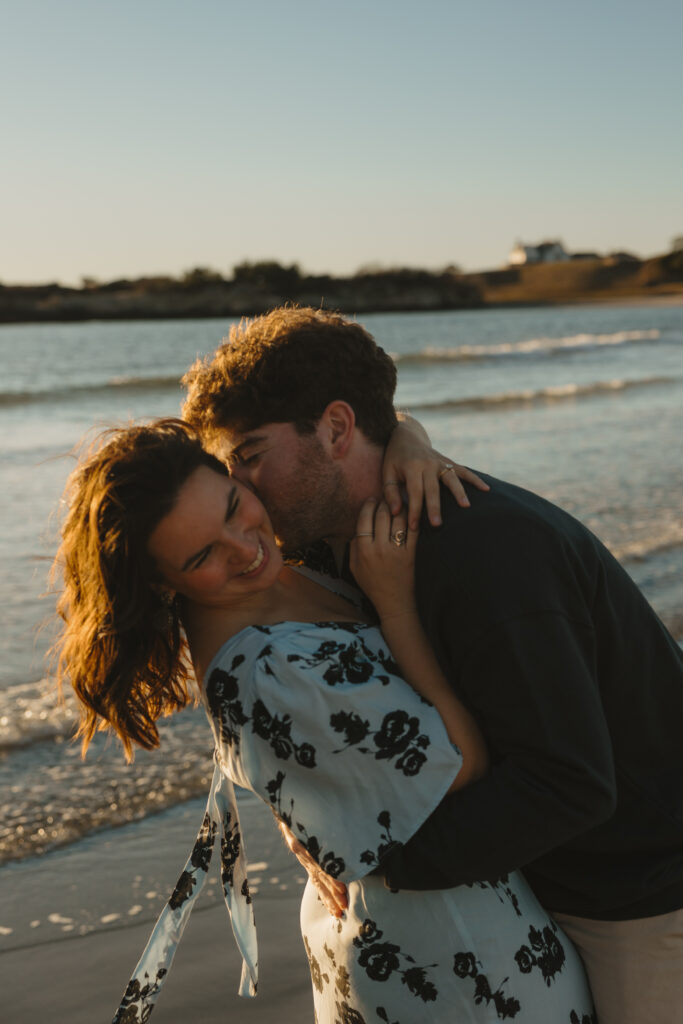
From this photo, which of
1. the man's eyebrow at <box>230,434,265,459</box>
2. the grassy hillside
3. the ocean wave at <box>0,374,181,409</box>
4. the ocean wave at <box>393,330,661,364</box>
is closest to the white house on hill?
the grassy hillside

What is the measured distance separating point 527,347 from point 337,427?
38.6m

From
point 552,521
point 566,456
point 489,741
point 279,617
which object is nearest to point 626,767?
point 489,741

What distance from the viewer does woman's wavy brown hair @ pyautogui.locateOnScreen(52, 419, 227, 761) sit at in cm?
198

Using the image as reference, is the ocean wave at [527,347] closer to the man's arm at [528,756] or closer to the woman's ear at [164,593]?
the woman's ear at [164,593]

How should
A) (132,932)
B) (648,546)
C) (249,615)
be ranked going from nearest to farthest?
(249,615) < (132,932) < (648,546)

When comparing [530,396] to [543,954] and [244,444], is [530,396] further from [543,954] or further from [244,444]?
[543,954]

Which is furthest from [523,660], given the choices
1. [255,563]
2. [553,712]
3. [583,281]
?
[583,281]

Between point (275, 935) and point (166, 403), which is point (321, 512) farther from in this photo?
point (166, 403)

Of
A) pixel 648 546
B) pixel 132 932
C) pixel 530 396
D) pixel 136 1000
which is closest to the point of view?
pixel 136 1000

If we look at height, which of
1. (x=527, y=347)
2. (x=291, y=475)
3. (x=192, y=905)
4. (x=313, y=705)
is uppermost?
(x=291, y=475)

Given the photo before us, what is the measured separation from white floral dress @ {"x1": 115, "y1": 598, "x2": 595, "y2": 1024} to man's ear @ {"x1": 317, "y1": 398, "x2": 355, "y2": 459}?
0.48m

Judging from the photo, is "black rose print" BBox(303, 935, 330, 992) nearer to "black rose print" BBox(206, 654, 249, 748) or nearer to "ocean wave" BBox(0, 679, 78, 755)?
"black rose print" BBox(206, 654, 249, 748)

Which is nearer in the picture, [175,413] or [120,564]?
[120,564]

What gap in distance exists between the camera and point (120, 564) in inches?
79.0
